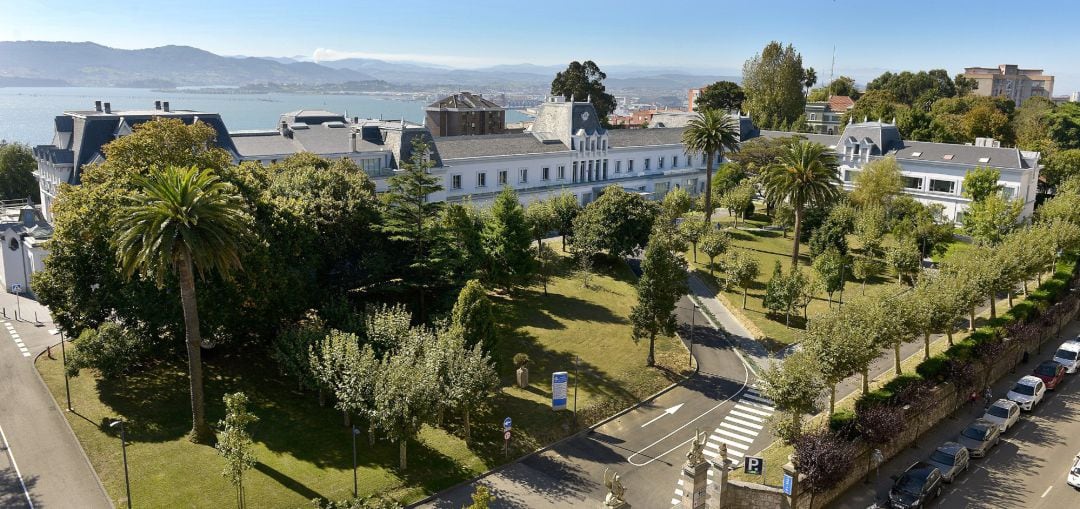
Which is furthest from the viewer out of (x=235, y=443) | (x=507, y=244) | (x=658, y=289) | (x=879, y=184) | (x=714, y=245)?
(x=879, y=184)

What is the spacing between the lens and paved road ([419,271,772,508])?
32438 millimetres

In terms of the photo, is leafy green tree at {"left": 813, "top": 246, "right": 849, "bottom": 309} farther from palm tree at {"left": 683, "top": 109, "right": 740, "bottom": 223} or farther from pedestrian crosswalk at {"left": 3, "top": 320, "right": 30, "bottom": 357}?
pedestrian crosswalk at {"left": 3, "top": 320, "right": 30, "bottom": 357}

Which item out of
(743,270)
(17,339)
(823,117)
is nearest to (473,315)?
(743,270)

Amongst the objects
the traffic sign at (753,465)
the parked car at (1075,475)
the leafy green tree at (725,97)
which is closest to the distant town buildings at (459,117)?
the leafy green tree at (725,97)

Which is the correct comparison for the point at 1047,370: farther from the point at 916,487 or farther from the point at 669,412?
the point at 669,412

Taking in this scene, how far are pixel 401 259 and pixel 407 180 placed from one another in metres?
5.47

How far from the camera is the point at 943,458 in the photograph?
33250mm

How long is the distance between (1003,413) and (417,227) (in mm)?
36353

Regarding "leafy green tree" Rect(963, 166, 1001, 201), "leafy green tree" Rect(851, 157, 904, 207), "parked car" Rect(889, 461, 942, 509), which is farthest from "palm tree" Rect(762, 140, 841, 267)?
"parked car" Rect(889, 461, 942, 509)

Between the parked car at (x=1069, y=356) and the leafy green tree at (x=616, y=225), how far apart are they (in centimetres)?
3114

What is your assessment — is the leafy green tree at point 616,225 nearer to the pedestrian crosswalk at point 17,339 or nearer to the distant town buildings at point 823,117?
the pedestrian crosswalk at point 17,339

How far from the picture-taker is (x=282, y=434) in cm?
3581

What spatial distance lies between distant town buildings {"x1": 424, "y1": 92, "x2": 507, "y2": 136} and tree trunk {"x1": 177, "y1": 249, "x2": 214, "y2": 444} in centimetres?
8327

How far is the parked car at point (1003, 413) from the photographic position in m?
37.6
